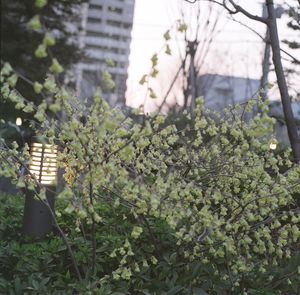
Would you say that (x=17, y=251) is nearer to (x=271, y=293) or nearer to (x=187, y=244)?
(x=187, y=244)

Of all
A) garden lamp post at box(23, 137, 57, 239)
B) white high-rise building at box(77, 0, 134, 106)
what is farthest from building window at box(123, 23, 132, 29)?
garden lamp post at box(23, 137, 57, 239)

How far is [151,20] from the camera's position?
64.4 ft

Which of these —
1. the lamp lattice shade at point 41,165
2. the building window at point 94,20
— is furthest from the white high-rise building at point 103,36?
the lamp lattice shade at point 41,165

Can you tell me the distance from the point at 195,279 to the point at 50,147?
1.24 metres

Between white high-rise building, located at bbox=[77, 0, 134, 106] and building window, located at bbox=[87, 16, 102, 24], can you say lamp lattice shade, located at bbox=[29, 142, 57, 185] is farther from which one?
building window, located at bbox=[87, 16, 102, 24]

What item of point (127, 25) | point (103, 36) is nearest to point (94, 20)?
point (103, 36)

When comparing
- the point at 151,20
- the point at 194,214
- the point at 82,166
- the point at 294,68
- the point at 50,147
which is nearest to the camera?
the point at 82,166

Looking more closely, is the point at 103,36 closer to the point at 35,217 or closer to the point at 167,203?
the point at 35,217

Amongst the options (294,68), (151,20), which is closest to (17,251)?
(294,68)

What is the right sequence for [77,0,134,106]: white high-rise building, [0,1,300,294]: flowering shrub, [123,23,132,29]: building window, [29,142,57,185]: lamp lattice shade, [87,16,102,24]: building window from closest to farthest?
[0,1,300,294]: flowering shrub → [29,142,57,185]: lamp lattice shade → [77,0,134,106]: white high-rise building → [123,23,132,29]: building window → [87,16,102,24]: building window

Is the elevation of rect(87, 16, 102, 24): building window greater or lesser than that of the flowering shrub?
greater

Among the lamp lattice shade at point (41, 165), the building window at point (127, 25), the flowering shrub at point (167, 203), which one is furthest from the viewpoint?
the building window at point (127, 25)

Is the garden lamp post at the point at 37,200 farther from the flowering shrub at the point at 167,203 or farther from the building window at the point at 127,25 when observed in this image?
the building window at the point at 127,25

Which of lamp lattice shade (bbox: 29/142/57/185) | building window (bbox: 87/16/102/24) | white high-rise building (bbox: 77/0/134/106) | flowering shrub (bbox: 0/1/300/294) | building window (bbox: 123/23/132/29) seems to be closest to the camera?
flowering shrub (bbox: 0/1/300/294)
